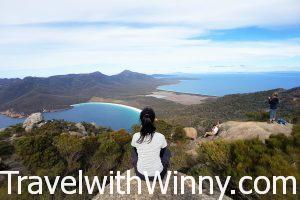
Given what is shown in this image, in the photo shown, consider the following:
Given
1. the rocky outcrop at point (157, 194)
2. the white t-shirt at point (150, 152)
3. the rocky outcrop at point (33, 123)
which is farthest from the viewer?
the rocky outcrop at point (33, 123)

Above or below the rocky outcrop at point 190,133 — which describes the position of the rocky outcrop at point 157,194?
above

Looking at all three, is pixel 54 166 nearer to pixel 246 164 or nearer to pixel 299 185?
pixel 246 164

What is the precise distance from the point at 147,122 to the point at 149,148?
2.46 feet

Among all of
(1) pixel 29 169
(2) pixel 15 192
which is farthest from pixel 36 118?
(2) pixel 15 192

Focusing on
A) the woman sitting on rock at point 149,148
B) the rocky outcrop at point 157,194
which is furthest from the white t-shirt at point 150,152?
the rocky outcrop at point 157,194

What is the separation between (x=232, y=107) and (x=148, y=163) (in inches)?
5826

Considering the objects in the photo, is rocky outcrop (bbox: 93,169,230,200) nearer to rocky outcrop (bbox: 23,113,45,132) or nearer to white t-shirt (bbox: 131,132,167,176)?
white t-shirt (bbox: 131,132,167,176)

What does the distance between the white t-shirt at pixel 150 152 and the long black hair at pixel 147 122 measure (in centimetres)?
9

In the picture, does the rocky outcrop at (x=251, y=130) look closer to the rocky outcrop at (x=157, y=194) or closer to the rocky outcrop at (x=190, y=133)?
the rocky outcrop at (x=157, y=194)

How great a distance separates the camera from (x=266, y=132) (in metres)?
23.8

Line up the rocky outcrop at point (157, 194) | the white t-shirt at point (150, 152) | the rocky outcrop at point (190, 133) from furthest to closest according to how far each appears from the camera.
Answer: the rocky outcrop at point (190, 133) → the rocky outcrop at point (157, 194) → the white t-shirt at point (150, 152)

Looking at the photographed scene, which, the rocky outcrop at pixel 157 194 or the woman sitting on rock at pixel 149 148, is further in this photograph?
the rocky outcrop at pixel 157 194

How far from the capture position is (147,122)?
796 centimetres

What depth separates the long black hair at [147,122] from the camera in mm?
7910
